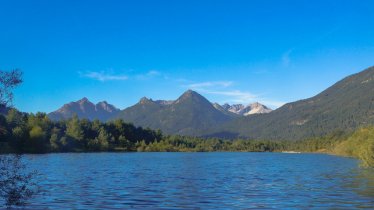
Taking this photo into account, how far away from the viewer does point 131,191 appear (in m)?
55.8

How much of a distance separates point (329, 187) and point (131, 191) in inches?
1027

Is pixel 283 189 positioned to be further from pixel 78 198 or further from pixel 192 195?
pixel 78 198

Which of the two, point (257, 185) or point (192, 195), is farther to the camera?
point (257, 185)

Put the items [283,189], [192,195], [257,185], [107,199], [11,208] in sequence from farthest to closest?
[257,185] < [283,189] < [192,195] < [107,199] < [11,208]

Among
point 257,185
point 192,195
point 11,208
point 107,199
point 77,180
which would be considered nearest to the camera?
point 11,208

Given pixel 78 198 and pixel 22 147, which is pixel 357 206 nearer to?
pixel 78 198

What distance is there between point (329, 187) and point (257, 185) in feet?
31.6

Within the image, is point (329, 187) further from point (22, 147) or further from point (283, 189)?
point (22, 147)

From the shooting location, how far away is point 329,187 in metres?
61.7

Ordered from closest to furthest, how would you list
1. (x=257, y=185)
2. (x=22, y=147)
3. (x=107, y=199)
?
(x=107, y=199)
(x=257, y=185)
(x=22, y=147)

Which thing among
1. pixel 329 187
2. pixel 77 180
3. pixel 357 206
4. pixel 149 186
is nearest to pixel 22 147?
pixel 77 180

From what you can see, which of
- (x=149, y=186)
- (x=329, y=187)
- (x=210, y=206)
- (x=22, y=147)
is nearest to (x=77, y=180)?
(x=149, y=186)

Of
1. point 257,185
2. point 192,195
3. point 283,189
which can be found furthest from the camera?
point 257,185

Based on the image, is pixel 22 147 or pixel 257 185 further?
pixel 22 147
